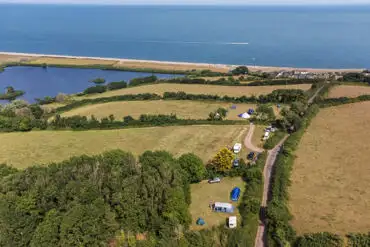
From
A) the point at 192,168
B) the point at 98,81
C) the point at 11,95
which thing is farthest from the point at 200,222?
the point at 98,81

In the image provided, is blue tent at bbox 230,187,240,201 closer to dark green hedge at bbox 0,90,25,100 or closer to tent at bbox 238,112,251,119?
tent at bbox 238,112,251,119

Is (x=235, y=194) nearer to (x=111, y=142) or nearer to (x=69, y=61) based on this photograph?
(x=111, y=142)

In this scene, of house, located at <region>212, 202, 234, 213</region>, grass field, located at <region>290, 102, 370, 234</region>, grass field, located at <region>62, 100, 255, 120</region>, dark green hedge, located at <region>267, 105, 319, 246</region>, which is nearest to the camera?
dark green hedge, located at <region>267, 105, 319, 246</region>

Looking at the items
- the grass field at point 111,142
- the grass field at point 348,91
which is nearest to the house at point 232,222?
the grass field at point 111,142

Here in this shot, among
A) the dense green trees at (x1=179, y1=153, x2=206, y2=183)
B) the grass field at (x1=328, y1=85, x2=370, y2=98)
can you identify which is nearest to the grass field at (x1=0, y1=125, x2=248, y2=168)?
the dense green trees at (x1=179, y1=153, x2=206, y2=183)

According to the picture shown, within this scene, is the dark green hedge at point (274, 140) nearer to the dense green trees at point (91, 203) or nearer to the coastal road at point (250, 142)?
the coastal road at point (250, 142)
